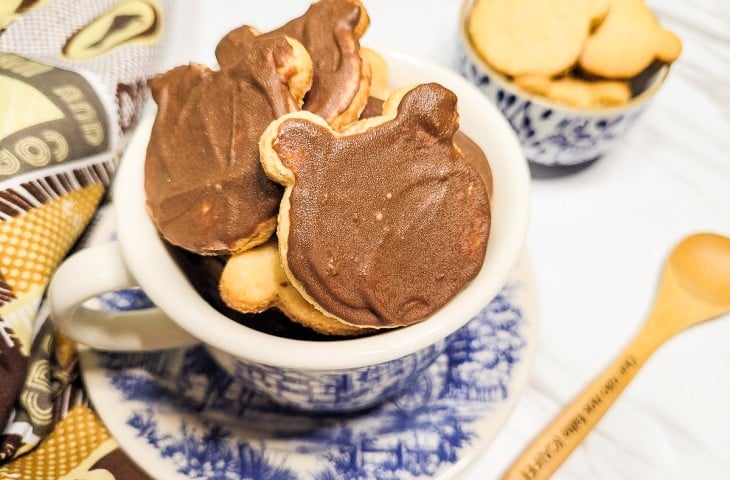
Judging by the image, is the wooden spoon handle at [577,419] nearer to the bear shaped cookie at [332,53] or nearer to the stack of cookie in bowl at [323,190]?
the stack of cookie in bowl at [323,190]

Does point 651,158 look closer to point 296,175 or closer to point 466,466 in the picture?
point 466,466

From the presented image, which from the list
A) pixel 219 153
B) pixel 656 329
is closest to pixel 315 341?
pixel 219 153

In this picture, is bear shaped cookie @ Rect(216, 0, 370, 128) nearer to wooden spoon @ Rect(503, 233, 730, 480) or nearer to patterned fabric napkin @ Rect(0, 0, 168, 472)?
patterned fabric napkin @ Rect(0, 0, 168, 472)

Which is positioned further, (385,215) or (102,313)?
(102,313)

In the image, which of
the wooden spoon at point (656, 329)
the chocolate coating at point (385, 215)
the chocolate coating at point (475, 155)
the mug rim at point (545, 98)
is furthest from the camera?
the mug rim at point (545, 98)

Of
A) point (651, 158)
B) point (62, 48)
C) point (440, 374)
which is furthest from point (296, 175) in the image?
point (651, 158)

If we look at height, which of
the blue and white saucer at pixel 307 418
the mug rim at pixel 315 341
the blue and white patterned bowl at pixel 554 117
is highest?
the mug rim at pixel 315 341

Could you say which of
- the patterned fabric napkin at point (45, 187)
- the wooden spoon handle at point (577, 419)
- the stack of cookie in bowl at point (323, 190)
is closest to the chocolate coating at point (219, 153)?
the stack of cookie in bowl at point (323, 190)

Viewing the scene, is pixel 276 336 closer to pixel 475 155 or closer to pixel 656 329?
pixel 475 155
